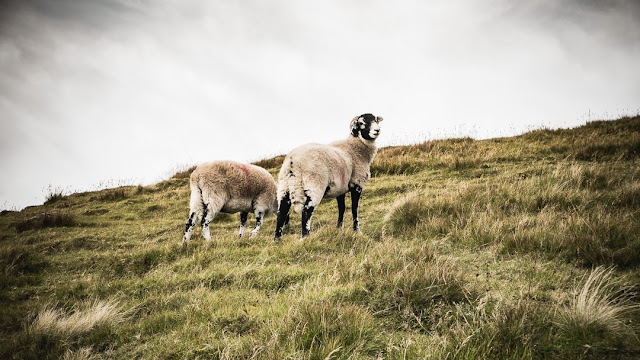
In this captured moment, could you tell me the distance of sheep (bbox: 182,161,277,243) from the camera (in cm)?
766

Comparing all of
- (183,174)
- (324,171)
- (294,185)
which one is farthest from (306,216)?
(183,174)

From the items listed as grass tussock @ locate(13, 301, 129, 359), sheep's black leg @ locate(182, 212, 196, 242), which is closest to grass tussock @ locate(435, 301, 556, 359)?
grass tussock @ locate(13, 301, 129, 359)

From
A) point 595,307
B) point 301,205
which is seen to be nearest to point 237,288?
point 301,205

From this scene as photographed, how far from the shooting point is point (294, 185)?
241 inches

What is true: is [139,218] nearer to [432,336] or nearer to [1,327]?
[1,327]

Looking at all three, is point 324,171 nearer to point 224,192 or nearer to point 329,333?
point 224,192

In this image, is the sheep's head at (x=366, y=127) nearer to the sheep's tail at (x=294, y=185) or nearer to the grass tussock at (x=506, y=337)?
the sheep's tail at (x=294, y=185)

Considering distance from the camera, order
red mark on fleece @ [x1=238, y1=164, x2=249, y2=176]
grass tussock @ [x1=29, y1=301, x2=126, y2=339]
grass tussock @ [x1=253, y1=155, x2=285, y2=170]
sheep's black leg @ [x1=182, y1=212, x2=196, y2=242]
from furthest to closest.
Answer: grass tussock @ [x1=253, y1=155, x2=285, y2=170] → red mark on fleece @ [x1=238, y1=164, x2=249, y2=176] → sheep's black leg @ [x1=182, y1=212, x2=196, y2=242] → grass tussock @ [x1=29, y1=301, x2=126, y2=339]

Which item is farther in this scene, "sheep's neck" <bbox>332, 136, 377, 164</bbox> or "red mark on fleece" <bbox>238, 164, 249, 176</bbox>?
"red mark on fleece" <bbox>238, 164, 249, 176</bbox>

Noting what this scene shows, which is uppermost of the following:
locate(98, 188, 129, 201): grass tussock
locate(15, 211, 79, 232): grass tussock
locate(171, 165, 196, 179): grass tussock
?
locate(171, 165, 196, 179): grass tussock

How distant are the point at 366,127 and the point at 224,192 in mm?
3751

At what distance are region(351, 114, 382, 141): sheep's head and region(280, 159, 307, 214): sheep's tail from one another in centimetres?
235

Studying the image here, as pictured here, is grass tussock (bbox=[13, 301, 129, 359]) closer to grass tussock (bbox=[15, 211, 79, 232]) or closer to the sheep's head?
the sheep's head

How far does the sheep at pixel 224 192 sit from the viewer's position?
766 cm
